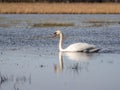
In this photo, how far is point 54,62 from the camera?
38.0ft

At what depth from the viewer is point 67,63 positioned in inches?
445

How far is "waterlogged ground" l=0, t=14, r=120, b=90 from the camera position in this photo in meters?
8.68

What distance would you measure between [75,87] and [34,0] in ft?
107

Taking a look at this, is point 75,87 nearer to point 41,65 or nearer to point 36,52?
point 41,65

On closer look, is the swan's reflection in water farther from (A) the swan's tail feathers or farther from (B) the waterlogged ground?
(A) the swan's tail feathers

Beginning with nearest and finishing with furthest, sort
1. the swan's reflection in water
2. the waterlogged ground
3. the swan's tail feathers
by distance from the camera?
the waterlogged ground < the swan's reflection in water < the swan's tail feathers

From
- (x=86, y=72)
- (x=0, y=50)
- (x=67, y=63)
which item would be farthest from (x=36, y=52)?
(x=86, y=72)

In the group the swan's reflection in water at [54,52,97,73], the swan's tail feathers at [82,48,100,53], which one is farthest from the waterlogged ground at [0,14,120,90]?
the swan's tail feathers at [82,48,100,53]

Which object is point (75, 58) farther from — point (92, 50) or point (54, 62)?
point (92, 50)

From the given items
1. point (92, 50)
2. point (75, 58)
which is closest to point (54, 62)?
point (75, 58)

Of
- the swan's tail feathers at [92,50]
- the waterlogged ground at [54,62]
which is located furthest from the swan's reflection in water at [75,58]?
the swan's tail feathers at [92,50]

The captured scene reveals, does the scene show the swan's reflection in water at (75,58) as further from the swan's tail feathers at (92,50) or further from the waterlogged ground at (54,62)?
the swan's tail feathers at (92,50)

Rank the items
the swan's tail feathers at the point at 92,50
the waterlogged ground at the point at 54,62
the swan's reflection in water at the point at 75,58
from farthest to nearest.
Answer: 1. the swan's tail feathers at the point at 92,50
2. the swan's reflection in water at the point at 75,58
3. the waterlogged ground at the point at 54,62

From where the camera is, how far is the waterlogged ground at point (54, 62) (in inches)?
342
